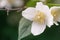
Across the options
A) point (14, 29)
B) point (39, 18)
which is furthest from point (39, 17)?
point (14, 29)

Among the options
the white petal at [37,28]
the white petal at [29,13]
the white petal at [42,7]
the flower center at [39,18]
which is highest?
the white petal at [42,7]

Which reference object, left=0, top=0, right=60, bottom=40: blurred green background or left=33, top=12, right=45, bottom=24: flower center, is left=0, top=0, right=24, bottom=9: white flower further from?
left=33, top=12, right=45, bottom=24: flower center

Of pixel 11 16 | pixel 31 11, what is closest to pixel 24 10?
pixel 31 11

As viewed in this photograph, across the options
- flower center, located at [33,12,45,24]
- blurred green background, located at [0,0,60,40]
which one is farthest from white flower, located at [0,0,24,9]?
flower center, located at [33,12,45,24]

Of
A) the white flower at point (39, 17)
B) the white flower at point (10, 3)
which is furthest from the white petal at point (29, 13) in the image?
the white flower at point (10, 3)

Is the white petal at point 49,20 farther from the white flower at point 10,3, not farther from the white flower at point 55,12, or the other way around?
the white flower at point 10,3

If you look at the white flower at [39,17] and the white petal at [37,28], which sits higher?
the white flower at [39,17]

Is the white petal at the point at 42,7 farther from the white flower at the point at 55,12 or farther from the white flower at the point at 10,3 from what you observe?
the white flower at the point at 10,3

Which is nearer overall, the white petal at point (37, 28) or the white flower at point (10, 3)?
the white petal at point (37, 28)
